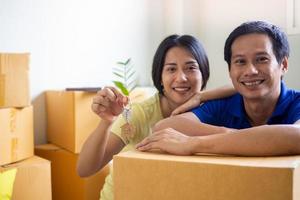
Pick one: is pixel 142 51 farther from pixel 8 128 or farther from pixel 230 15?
pixel 8 128

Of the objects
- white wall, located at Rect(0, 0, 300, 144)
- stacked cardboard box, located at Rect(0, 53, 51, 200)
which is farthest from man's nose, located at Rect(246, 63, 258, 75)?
white wall, located at Rect(0, 0, 300, 144)

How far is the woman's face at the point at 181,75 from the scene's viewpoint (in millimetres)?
1376

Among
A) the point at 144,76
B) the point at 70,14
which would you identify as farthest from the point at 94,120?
the point at 144,76

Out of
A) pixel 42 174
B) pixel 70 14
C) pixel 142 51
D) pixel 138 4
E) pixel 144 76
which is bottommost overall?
pixel 42 174

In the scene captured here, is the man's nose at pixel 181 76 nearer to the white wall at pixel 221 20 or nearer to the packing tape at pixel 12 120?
the packing tape at pixel 12 120

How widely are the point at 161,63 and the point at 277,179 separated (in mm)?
931

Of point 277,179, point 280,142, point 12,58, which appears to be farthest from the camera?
point 12,58

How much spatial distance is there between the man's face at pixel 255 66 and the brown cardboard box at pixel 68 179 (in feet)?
4.15

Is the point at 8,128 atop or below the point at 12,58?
below

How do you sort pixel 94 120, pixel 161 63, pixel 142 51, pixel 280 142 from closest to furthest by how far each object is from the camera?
1. pixel 280 142
2. pixel 161 63
3. pixel 94 120
4. pixel 142 51

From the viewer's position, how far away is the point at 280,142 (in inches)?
28.5

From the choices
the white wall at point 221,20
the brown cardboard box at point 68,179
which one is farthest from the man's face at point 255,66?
the white wall at point 221,20

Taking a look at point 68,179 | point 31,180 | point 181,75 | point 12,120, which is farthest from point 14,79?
point 181,75

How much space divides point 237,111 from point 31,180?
117 cm
